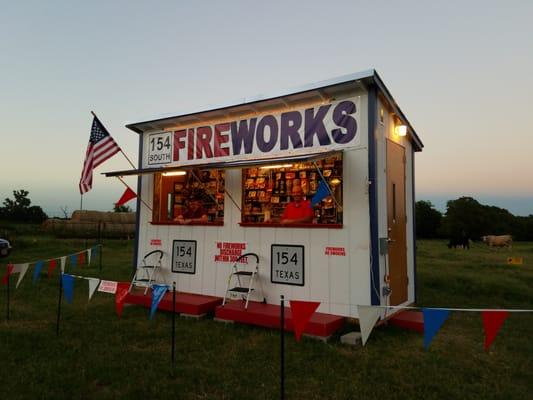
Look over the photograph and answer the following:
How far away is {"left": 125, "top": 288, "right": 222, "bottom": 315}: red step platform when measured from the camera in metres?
7.55

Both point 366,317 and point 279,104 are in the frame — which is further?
point 279,104

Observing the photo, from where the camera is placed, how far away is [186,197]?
10.2 m

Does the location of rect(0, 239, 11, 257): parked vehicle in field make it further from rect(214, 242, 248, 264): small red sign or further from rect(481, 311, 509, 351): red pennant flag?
rect(481, 311, 509, 351): red pennant flag

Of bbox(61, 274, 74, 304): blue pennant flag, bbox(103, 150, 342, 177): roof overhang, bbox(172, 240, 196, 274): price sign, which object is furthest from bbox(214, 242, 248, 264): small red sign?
bbox(61, 274, 74, 304): blue pennant flag

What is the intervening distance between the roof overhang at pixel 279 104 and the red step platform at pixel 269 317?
4048 mm

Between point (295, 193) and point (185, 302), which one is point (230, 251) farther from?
point (295, 193)

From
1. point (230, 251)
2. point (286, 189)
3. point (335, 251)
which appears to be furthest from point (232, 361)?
point (286, 189)

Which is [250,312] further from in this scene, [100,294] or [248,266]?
[100,294]

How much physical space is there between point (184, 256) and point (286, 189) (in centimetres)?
314

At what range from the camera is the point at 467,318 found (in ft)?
25.6

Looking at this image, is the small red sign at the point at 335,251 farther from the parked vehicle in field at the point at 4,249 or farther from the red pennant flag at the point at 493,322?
the parked vehicle in field at the point at 4,249

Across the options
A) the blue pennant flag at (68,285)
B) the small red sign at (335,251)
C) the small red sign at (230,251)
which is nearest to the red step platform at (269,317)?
the small red sign at (230,251)

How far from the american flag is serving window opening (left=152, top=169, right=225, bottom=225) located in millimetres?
1278

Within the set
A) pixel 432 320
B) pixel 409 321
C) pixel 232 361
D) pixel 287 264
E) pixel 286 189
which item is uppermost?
pixel 286 189
